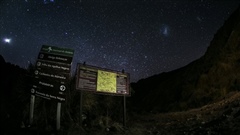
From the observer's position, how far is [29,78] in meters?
11.1

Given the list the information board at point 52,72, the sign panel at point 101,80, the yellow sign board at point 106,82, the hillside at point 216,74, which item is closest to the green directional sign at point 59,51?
the information board at point 52,72

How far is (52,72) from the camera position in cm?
964

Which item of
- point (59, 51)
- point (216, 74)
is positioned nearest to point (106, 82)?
point (59, 51)

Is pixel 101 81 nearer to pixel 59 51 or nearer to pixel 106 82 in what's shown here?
pixel 106 82

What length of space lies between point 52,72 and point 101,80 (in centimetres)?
332

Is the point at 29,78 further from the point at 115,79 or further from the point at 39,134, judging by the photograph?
the point at 115,79

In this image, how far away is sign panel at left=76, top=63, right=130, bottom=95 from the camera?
37.6 feet

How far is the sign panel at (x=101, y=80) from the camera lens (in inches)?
451

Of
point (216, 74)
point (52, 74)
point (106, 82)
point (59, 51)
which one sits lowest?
point (106, 82)

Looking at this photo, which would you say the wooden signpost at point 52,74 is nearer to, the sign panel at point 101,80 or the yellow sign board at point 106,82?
the sign panel at point 101,80

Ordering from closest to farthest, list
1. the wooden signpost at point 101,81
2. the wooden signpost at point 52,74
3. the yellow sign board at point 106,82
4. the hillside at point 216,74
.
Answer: the wooden signpost at point 52,74 < the wooden signpost at point 101,81 < the yellow sign board at point 106,82 < the hillside at point 216,74

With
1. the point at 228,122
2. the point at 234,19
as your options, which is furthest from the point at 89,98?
the point at 234,19

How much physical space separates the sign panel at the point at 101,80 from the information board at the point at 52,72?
5.21ft

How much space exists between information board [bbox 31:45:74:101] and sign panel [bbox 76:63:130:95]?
159cm
